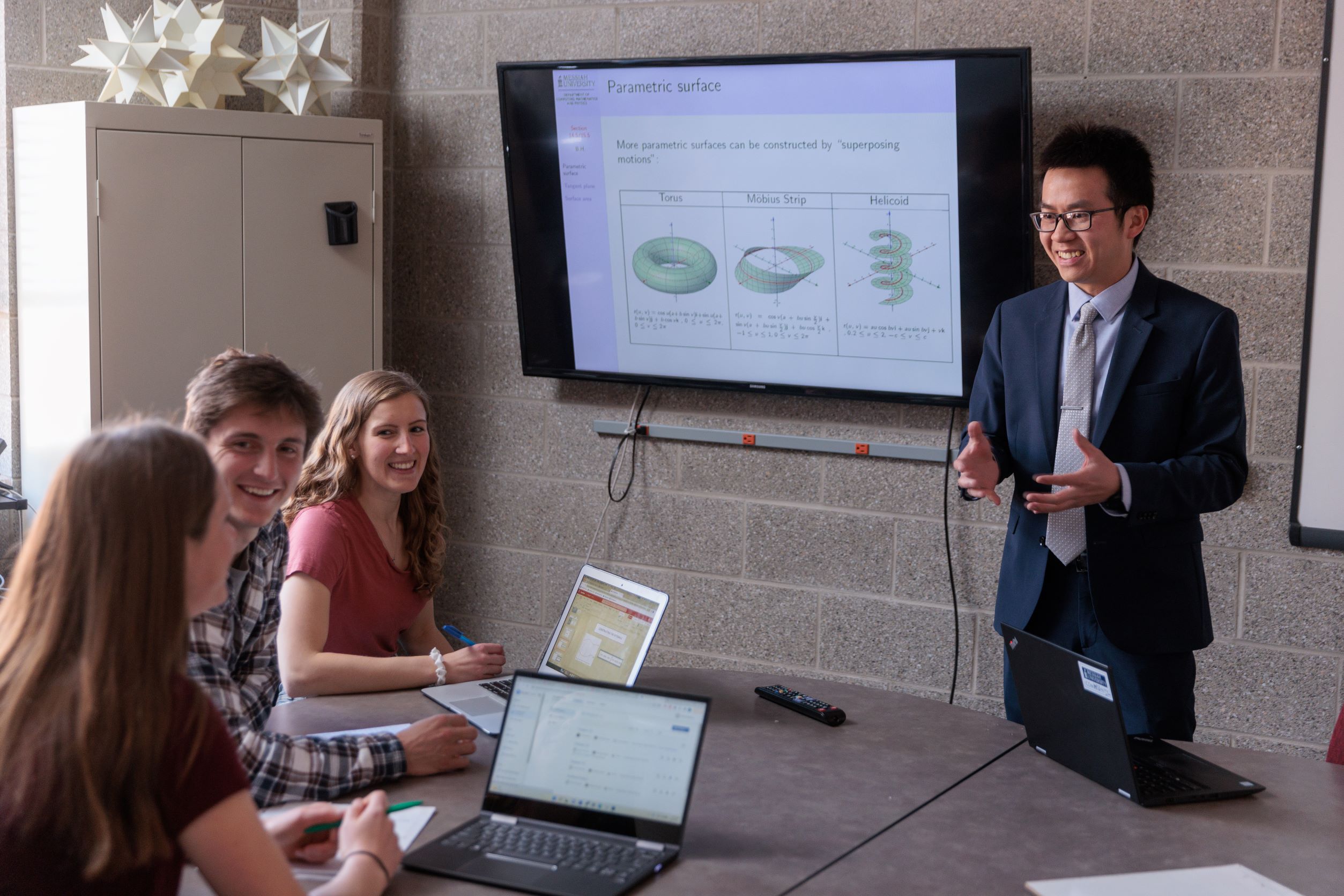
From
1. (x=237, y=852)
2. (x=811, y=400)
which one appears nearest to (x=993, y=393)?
(x=811, y=400)

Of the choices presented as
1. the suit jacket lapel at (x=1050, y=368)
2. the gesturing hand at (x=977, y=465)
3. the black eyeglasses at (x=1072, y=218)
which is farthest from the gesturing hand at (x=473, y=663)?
the black eyeglasses at (x=1072, y=218)

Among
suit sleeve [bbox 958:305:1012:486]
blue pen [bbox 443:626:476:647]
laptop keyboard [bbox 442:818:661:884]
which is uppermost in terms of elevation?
suit sleeve [bbox 958:305:1012:486]

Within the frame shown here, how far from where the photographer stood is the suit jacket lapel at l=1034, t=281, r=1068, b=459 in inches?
94.0

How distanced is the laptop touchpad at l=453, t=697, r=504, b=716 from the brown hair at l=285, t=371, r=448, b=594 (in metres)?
0.42

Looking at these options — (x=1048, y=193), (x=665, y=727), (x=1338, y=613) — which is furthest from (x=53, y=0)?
(x=1338, y=613)

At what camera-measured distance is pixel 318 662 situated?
6.61 feet

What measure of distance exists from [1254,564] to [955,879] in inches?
69.3

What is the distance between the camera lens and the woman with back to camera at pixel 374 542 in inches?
82.8

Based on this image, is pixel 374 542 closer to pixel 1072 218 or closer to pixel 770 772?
pixel 770 772

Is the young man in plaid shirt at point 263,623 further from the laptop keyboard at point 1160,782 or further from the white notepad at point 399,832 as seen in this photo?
the laptop keyboard at point 1160,782

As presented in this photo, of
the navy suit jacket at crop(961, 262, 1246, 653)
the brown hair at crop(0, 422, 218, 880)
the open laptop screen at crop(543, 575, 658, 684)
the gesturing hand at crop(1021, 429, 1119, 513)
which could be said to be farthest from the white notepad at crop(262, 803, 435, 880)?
the navy suit jacket at crop(961, 262, 1246, 653)

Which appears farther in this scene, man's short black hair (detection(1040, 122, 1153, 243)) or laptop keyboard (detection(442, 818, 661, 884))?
man's short black hair (detection(1040, 122, 1153, 243))

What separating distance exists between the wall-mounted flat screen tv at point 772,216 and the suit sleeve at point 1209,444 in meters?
0.73

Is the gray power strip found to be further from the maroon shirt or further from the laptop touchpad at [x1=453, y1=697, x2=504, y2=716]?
the maroon shirt
